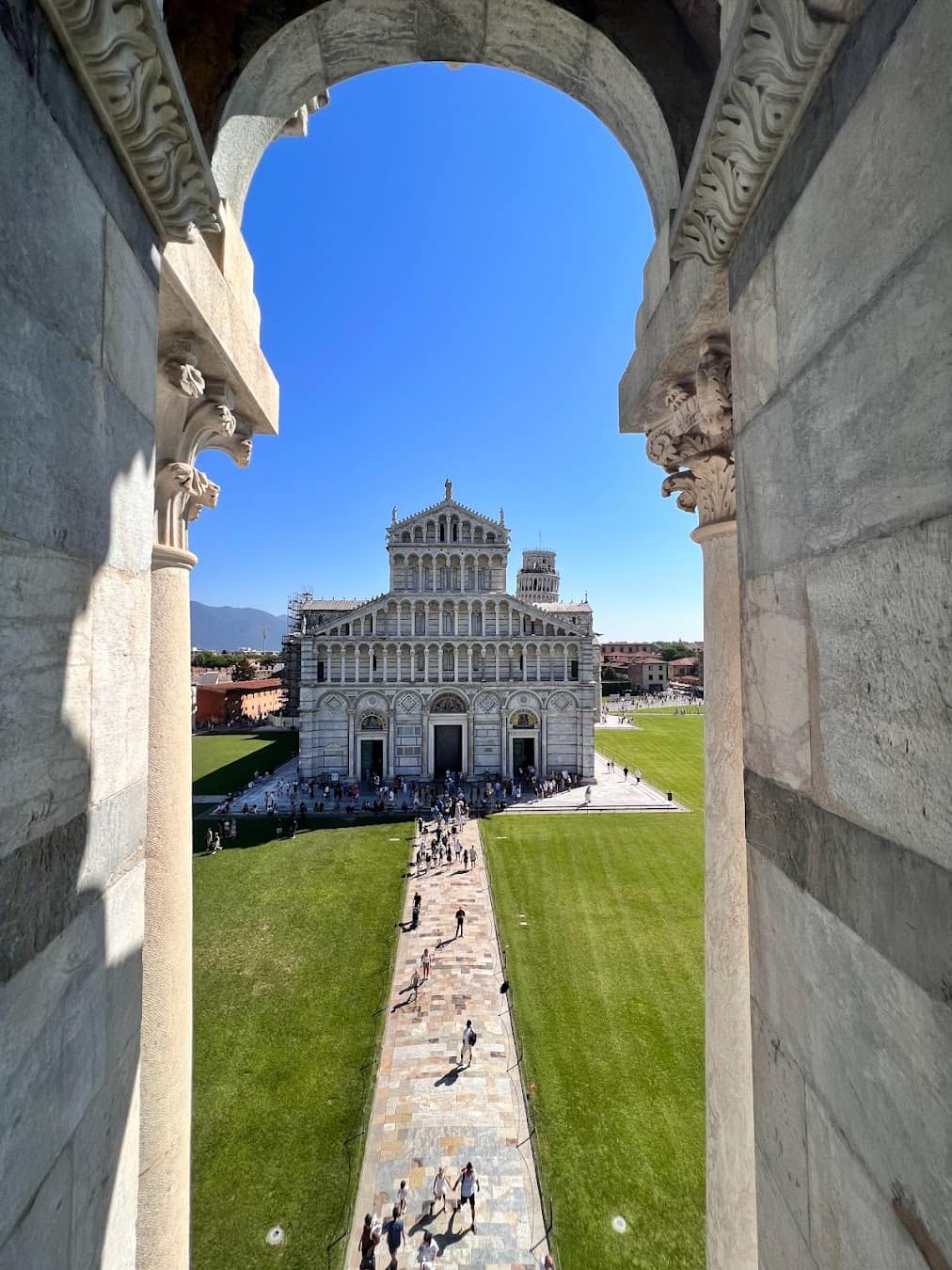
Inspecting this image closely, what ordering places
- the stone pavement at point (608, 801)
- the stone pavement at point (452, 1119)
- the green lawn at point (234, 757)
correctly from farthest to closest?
1. the green lawn at point (234, 757)
2. the stone pavement at point (608, 801)
3. the stone pavement at point (452, 1119)

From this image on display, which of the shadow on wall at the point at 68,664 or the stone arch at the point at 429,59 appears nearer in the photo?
the shadow on wall at the point at 68,664

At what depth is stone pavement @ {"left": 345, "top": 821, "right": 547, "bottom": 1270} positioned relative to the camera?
9.28 meters

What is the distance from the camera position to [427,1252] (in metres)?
8.80

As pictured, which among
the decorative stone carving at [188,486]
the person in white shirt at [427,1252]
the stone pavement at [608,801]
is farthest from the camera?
the stone pavement at [608,801]

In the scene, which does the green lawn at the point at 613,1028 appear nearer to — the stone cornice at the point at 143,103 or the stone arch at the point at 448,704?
the stone cornice at the point at 143,103

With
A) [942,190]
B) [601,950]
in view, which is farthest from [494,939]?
[942,190]

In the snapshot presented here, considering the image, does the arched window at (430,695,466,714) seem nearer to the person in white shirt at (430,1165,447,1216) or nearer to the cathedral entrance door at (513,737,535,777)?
the cathedral entrance door at (513,737,535,777)

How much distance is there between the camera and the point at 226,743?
58.2 m

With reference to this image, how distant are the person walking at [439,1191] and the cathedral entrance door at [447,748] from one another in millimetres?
31487

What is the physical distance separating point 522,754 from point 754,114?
41.5 metres

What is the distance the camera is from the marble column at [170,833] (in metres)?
3.71

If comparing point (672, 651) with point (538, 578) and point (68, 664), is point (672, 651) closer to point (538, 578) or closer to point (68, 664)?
point (538, 578)

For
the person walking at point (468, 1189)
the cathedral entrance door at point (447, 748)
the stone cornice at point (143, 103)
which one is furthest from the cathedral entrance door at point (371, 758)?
the stone cornice at point (143, 103)

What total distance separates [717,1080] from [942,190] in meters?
4.89
